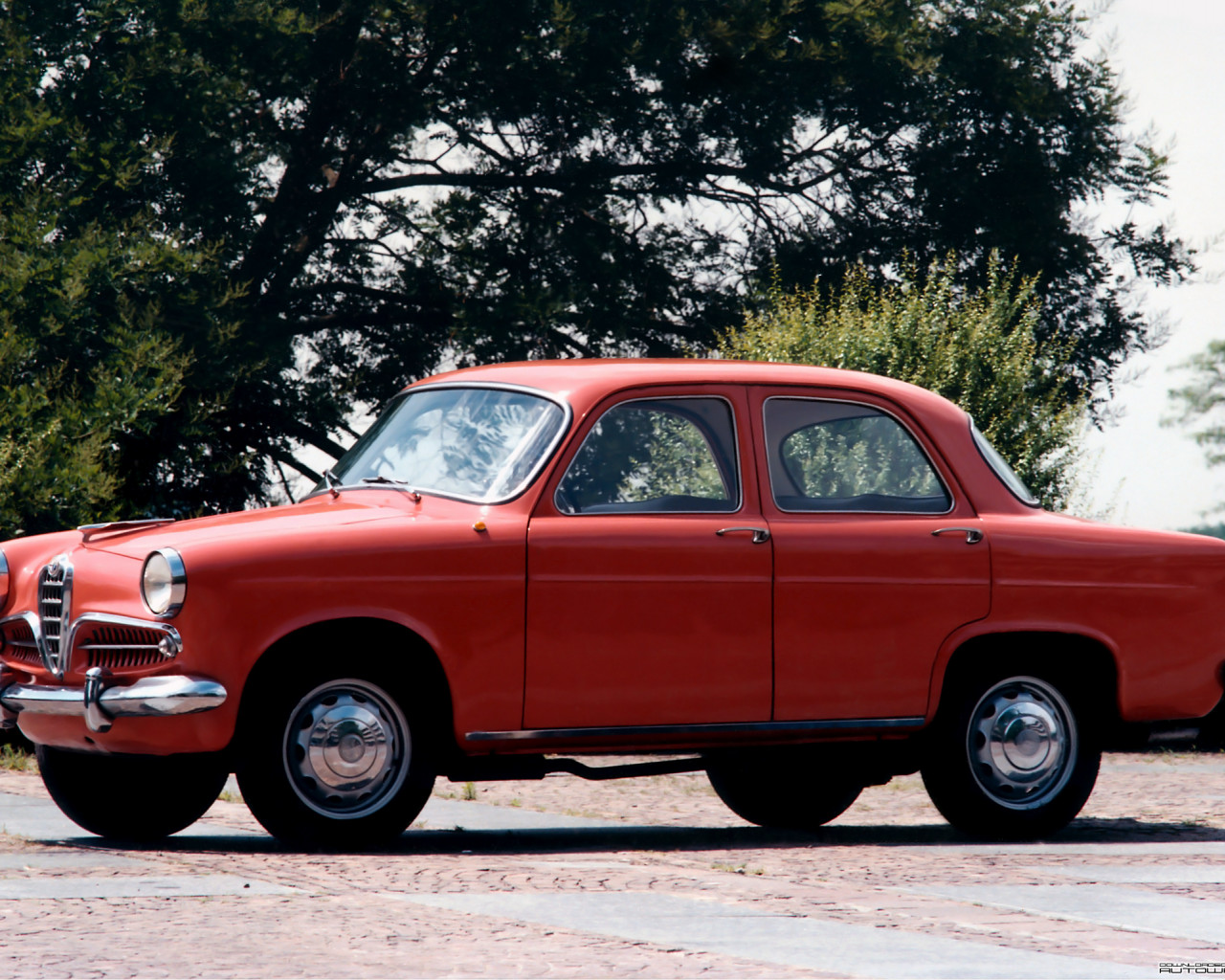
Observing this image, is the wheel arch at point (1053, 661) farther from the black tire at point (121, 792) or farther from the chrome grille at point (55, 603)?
the chrome grille at point (55, 603)

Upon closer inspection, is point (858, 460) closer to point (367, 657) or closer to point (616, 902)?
point (367, 657)

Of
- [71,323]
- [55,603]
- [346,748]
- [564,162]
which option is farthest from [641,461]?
[564,162]

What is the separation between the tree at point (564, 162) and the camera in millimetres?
23812

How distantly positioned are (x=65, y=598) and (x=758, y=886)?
283cm

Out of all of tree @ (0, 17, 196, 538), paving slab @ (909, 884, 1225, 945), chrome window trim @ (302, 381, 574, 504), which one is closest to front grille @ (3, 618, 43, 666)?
chrome window trim @ (302, 381, 574, 504)

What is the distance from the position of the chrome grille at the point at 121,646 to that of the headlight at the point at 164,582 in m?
0.10

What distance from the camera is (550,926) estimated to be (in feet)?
17.3

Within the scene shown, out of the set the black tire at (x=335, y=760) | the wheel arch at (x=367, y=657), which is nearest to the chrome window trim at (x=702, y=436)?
the wheel arch at (x=367, y=657)

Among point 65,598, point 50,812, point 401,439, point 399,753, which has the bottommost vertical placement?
point 50,812

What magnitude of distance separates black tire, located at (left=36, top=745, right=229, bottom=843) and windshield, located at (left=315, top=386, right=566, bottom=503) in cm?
139

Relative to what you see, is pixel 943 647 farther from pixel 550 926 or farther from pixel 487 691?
pixel 550 926

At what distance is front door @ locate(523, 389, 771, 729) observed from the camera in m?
6.94

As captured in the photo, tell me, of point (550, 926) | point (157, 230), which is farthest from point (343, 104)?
point (550, 926)

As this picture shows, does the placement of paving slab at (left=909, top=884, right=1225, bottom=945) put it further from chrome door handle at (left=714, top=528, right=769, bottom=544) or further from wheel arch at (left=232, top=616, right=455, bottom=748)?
wheel arch at (left=232, top=616, right=455, bottom=748)
